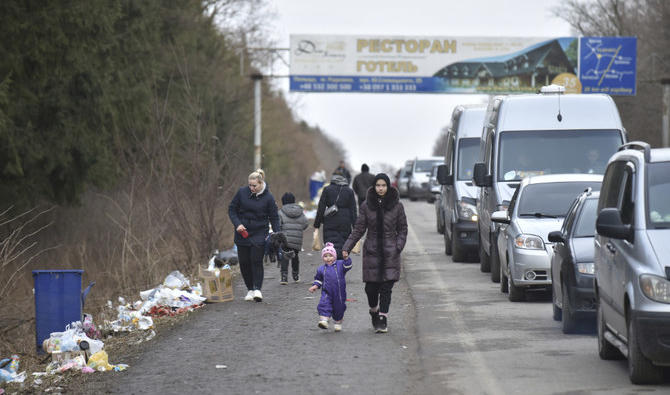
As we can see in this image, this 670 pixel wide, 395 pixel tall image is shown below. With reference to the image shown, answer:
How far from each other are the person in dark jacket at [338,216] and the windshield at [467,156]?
5.88 metres

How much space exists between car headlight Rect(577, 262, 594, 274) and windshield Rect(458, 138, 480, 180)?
10617 mm

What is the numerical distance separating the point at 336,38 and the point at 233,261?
1090 inches

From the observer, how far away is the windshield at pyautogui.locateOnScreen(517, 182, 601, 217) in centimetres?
1554

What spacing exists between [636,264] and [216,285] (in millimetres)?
7574

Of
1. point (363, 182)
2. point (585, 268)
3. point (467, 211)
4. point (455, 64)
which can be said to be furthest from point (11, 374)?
point (455, 64)

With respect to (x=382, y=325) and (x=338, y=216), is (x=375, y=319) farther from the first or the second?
(x=338, y=216)

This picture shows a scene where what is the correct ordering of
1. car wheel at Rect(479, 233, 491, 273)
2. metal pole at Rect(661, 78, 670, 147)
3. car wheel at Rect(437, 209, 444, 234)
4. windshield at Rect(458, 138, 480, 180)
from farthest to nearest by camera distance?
metal pole at Rect(661, 78, 670, 147) → car wheel at Rect(437, 209, 444, 234) → windshield at Rect(458, 138, 480, 180) → car wheel at Rect(479, 233, 491, 273)

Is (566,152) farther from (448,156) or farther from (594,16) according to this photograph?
(594,16)

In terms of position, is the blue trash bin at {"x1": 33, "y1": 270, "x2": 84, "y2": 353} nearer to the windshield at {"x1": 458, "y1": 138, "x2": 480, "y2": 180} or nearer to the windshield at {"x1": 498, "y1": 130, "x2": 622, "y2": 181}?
the windshield at {"x1": 498, "y1": 130, "x2": 622, "y2": 181}

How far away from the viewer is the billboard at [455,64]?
155 feet

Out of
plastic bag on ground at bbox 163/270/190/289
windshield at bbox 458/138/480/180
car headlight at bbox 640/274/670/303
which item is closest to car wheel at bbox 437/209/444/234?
windshield at bbox 458/138/480/180

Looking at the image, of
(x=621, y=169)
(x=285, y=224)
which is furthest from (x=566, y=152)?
(x=621, y=169)

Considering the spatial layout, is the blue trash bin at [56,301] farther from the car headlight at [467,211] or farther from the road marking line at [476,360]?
the car headlight at [467,211]

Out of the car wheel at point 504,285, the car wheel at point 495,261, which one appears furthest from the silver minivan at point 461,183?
the car wheel at point 504,285
